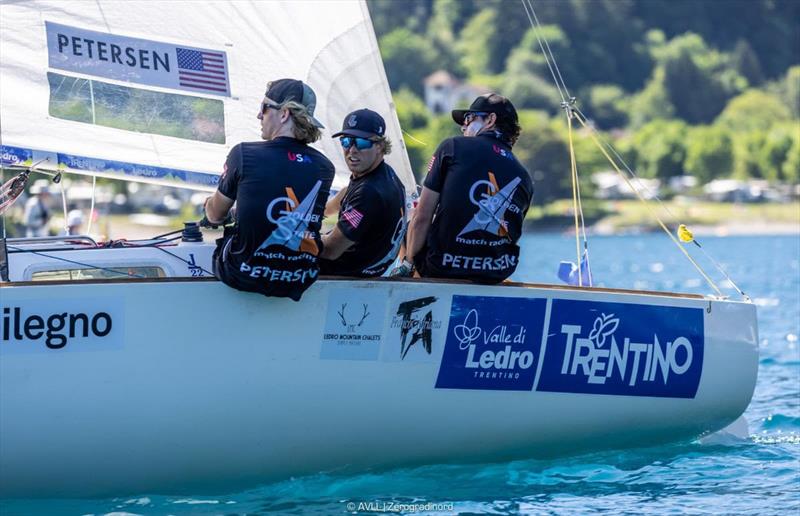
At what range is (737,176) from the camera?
97.1 m

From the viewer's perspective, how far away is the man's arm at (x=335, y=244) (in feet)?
18.2

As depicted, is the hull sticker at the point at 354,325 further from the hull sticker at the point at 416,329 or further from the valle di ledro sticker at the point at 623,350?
the valle di ledro sticker at the point at 623,350

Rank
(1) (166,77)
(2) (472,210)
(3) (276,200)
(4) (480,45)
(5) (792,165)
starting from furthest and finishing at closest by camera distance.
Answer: (4) (480,45) → (5) (792,165) → (1) (166,77) → (2) (472,210) → (3) (276,200)

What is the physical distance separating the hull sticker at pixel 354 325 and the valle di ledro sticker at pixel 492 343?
340mm

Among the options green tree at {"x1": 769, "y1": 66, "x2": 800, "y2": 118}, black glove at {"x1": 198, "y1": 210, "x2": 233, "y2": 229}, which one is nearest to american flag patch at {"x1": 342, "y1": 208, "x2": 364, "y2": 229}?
black glove at {"x1": 198, "y1": 210, "x2": 233, "y2": 229}

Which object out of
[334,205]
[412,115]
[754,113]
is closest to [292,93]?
[334,205]

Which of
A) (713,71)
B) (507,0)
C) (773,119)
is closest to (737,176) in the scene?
(773,119)

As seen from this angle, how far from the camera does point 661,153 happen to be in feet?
330

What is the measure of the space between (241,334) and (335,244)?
590 mm

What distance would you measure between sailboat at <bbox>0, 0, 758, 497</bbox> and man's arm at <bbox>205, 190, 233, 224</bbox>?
0.27 meters

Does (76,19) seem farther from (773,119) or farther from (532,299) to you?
(773,119)

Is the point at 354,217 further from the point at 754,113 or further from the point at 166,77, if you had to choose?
the point at 754,113

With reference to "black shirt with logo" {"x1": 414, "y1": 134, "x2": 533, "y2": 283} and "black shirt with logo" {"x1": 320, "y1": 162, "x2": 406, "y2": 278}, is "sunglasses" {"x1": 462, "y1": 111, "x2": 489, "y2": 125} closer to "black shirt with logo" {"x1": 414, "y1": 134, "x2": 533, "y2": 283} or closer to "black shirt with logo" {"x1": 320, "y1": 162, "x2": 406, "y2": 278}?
"black shirt with logo" {"x1": 414, "y1": 134, "x2": 533, "y2": 283}

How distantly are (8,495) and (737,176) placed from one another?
96015mm
